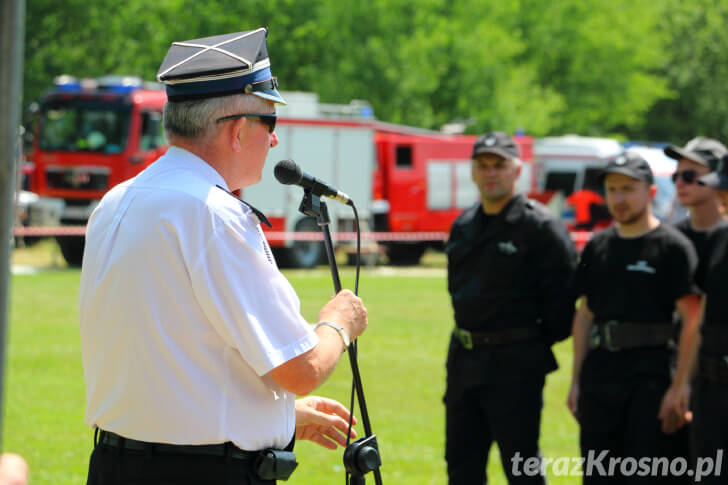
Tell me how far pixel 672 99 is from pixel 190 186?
5087cm

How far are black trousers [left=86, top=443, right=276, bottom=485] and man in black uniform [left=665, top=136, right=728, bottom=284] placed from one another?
12.3 feet

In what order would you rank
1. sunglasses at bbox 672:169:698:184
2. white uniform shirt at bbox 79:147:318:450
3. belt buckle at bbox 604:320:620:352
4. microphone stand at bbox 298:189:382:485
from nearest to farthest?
white uniform shirt at bbox 79:147:318:450
microphone stand at bbox 298:189:382:485
belt buckle at bbox 604:320:620:352
sunglasses at bbox 672:169:698:184

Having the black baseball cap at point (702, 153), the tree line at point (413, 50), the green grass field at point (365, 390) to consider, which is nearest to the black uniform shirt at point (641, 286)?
the black baseball cap at point (702, 153)

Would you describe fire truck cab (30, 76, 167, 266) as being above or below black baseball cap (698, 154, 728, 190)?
below

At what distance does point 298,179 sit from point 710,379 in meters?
2.68

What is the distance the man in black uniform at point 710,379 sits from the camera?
15.4 ft

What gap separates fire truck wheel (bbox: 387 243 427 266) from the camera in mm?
25172

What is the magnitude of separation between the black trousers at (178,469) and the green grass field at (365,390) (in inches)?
151

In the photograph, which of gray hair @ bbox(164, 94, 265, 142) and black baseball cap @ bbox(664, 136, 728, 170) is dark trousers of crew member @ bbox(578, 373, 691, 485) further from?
gray hair @ bbox(164, 94, 265, 142)

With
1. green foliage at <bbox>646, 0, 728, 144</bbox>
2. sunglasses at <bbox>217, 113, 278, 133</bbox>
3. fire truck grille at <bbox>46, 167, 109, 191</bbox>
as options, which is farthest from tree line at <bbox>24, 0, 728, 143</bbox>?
sunglasses at <bbox>217, 113, 278, 133</bbox>

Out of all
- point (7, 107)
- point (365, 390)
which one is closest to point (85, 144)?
point (365, 390)

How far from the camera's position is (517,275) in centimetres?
529

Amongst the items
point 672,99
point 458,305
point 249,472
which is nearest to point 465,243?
point 458,305

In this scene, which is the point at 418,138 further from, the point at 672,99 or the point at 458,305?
the point at 672,99
